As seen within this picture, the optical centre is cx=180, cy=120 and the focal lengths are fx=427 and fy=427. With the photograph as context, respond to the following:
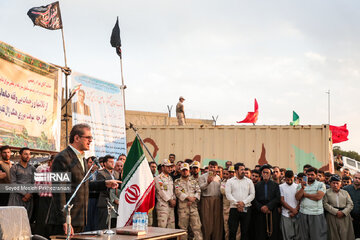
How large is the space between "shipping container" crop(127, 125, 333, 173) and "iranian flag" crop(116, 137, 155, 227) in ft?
19.0

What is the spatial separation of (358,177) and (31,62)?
6995 millimetres

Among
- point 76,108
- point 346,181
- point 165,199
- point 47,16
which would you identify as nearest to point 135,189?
point 165,199

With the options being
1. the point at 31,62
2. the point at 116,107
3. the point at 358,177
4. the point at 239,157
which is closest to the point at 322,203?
the point at 358,177

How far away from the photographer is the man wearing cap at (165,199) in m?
8.75

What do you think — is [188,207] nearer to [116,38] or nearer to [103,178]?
[103,178]

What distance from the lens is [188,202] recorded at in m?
8.87

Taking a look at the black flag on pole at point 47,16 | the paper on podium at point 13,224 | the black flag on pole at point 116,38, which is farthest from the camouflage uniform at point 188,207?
the black flag on pole at point 116,38

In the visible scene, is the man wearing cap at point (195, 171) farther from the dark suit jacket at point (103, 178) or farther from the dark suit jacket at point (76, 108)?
the dark suit jacket at point (76, 108)

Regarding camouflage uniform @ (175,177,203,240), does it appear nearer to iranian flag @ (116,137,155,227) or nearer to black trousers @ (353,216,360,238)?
iranian flag @ (116,137,155,227)

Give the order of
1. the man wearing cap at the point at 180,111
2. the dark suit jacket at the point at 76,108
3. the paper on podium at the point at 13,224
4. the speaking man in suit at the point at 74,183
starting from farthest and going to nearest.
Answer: the man wearing cap at the point at 180,111 → the dark suit jacket at the point at 76,108 → the speaking man in suit at the point at 74,183 → the paper on podium at the point at 13,224

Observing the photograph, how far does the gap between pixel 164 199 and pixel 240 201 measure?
5.09ft

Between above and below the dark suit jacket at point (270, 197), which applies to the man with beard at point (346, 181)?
above

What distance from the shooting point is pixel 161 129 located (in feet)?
44.5

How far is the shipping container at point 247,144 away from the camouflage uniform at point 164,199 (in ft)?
13.7
